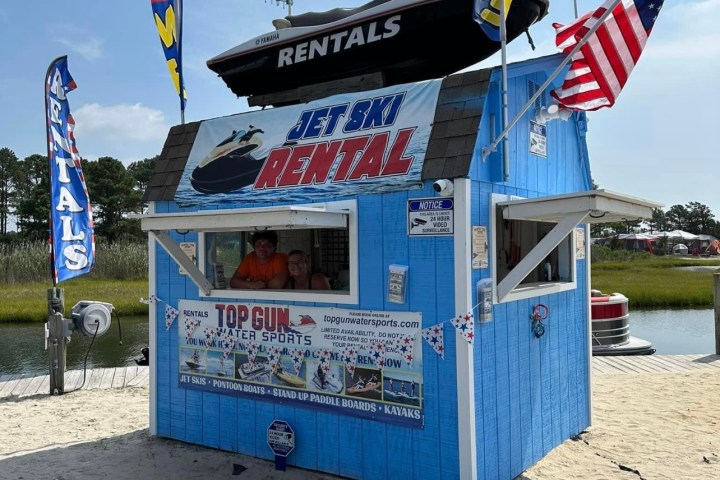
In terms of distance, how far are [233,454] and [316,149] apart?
2.64m

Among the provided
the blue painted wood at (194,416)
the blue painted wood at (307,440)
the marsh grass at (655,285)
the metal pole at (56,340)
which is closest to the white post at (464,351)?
the blue painted wood at (307,440)

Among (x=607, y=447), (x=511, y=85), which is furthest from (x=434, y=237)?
(x=607, y=447)

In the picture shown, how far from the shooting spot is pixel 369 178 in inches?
170

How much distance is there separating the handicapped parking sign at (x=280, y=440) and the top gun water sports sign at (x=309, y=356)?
20 cm

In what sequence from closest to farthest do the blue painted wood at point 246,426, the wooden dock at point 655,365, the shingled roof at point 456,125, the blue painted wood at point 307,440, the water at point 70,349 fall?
the shingled roof at point 456,125 → the blue painted wood at point 307,440 → the blue painted wood at point 246,426 → the wooden dock at point 655,365 → the water at point 70,349

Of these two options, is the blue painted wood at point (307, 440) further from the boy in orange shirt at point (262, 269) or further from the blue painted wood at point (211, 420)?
the boy in orange shirt at point (262, 269)

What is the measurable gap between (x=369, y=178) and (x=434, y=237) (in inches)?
26.2

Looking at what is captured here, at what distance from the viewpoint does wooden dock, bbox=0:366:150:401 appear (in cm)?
776

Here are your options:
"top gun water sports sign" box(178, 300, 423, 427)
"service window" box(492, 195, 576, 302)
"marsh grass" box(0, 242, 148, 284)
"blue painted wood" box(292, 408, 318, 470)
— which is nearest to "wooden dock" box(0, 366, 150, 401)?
"top gun water sports sign" box(178, 300, 423, 427)

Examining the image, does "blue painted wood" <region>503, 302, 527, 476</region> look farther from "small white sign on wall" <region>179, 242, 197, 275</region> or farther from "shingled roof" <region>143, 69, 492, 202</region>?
"small white sign on wall" <region>179, 242, 197, 275</region>

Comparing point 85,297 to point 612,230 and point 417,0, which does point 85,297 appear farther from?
point 612,230

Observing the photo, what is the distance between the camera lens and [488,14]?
13.4 ft

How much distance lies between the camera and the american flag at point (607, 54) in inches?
170

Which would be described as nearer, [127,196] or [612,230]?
[127,196]
